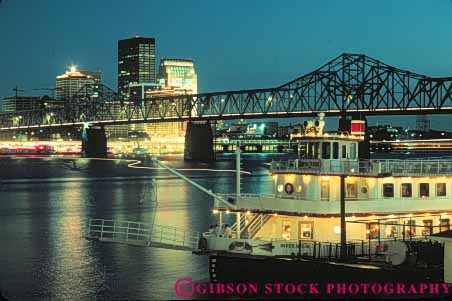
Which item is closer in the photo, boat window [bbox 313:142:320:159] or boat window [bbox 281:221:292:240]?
boat window [bbox 281:221:292:240]

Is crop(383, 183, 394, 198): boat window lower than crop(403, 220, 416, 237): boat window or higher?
higher

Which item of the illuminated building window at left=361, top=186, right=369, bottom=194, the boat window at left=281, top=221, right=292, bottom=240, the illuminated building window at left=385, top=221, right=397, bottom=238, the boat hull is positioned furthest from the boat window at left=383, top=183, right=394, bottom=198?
the boat hull

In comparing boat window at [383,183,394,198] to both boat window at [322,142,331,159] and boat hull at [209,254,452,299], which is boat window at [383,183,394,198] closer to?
boat window at [322,142,331,159]

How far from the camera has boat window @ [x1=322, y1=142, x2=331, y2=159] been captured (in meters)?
30.6

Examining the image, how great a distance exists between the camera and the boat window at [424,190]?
1227 inches

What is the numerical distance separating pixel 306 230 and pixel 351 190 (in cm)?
251

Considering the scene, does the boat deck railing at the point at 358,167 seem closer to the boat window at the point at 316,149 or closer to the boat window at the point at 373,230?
the boat window at the point at 316,149

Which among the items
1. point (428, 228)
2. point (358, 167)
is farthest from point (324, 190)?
point (428, 228)

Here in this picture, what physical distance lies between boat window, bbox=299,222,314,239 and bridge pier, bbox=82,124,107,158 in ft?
522

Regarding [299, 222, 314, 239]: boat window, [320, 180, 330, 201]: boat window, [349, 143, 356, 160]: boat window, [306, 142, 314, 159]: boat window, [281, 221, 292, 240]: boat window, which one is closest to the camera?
[299, 222, 314, 239]: boat window

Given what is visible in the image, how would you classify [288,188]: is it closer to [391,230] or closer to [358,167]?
[358,167]

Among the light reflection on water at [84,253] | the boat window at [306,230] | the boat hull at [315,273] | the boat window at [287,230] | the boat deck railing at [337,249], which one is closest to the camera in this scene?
the boat hull at [315,273]

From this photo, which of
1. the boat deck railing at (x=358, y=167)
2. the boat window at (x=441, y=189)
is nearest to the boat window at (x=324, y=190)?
the boat deck railing at (x=358, y=167)

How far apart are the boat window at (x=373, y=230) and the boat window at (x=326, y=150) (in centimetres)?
323
